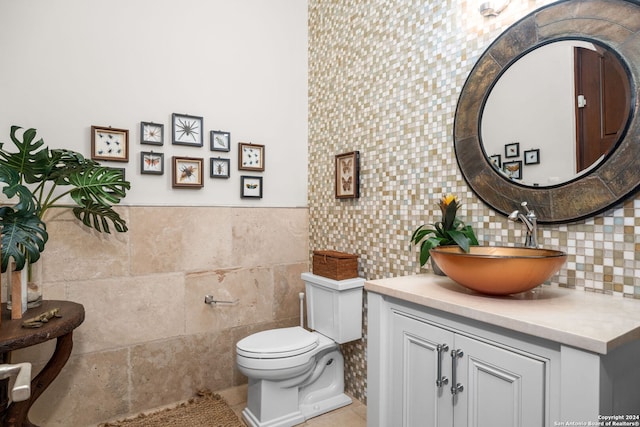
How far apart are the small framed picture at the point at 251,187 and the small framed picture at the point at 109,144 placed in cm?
76

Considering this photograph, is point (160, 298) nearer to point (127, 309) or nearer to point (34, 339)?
point (127, 309)

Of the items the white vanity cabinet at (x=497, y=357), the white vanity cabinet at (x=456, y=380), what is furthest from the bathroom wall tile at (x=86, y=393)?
the white vanity cabinet at (x=456, y=380)

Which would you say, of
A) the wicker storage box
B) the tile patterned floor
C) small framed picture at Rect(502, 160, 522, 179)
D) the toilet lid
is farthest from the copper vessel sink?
the tile patterned floor

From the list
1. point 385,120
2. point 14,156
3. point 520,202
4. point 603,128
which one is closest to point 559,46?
point 603,128

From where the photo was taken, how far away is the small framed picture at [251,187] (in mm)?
2684

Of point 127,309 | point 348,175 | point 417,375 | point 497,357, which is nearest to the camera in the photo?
point 497,357

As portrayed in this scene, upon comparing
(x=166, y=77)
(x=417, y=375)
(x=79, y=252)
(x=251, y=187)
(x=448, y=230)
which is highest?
(x=166, y=77)

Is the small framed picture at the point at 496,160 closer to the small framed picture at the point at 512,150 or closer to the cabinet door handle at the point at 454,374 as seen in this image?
the small framed picture at the point at 512,150

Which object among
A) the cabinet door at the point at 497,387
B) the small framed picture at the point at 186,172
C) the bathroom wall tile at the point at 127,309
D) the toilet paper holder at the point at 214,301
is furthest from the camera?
the toilet paper holder at the point at 214,301

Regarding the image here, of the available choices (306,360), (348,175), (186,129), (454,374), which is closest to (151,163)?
(186,129)

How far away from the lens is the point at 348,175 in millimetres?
2547

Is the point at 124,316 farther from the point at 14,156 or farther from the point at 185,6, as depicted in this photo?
the point at 185,6

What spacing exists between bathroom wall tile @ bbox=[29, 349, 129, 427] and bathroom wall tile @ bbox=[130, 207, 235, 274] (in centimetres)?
55

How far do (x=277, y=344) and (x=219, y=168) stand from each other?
1.24m
